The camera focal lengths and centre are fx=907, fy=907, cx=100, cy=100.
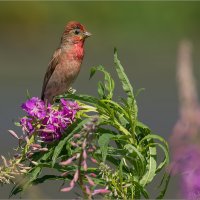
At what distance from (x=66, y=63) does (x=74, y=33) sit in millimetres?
236

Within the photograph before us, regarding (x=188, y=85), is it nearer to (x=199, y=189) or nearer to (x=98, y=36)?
(x=199, y=189)

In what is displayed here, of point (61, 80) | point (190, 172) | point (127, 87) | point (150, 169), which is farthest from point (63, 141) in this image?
point (61, 80)

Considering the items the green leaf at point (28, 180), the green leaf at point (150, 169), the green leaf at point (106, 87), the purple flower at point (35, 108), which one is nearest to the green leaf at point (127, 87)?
the green leaf at point (106, 87)

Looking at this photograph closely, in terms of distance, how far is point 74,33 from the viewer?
6.83 meters

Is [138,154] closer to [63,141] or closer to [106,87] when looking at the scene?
[63,141]

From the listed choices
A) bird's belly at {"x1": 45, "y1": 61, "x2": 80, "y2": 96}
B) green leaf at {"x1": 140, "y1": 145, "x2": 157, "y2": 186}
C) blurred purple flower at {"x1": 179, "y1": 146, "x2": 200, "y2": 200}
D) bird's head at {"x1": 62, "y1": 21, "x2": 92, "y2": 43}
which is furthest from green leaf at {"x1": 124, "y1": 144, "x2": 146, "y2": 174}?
bird's head at {"x1": 62, "y1": 21, "x2": 92, "y2": 43}

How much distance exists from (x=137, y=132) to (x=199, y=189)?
44.8 inches

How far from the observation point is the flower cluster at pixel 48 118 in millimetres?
3166

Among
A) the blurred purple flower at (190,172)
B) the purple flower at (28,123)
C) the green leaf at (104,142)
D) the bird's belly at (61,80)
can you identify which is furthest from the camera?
the bird's belly at (61,80)

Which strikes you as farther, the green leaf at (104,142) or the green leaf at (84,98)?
the green leaf at (84,98)

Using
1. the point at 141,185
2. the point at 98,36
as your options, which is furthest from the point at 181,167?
the point at 98,36

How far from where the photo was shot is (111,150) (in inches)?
124

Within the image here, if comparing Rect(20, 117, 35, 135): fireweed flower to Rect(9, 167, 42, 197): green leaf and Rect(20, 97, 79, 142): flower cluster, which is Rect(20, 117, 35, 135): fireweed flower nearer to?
Rect(20, 97, 79, 142): flower cluster

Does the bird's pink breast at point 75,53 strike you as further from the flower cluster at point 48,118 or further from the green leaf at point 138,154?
the green leaf at point 138,154
